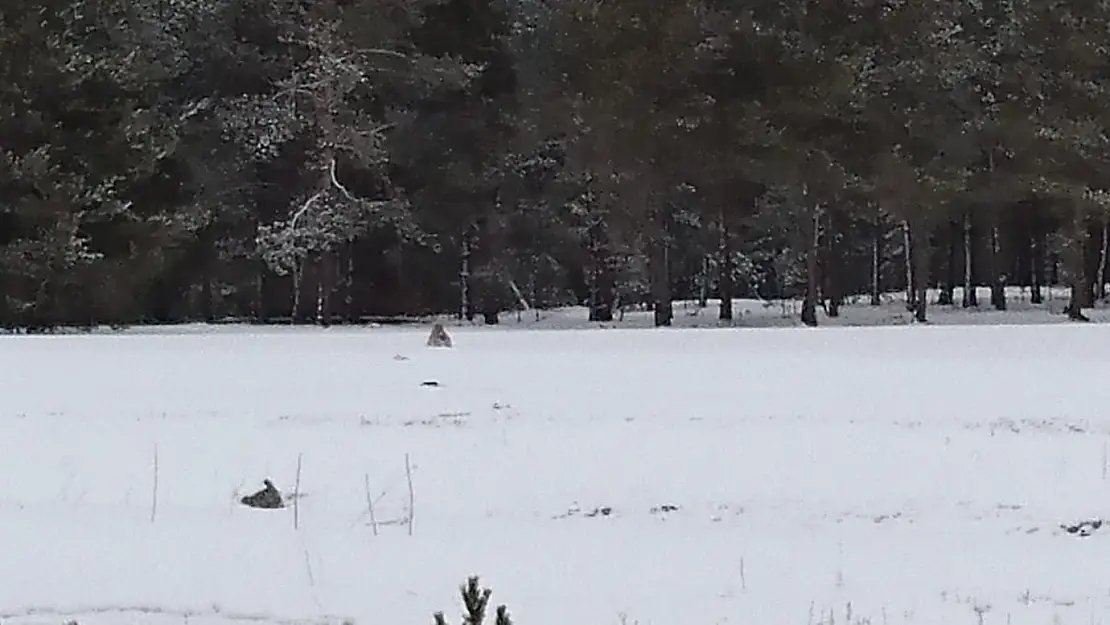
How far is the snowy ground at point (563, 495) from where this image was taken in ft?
24.8

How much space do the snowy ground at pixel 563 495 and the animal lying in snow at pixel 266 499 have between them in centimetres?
18

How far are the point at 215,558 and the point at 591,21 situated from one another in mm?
24789

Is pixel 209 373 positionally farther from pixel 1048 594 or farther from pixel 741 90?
pixel 741 90

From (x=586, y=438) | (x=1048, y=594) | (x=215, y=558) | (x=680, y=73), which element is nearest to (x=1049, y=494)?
(x=1048, y=594)

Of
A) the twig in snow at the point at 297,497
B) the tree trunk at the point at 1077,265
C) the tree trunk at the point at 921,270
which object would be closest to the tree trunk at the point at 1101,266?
the tree trunk at the point at 1077,265

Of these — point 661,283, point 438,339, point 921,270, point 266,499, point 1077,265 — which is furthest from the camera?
point 921,270

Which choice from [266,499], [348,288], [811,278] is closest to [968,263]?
[811,278]

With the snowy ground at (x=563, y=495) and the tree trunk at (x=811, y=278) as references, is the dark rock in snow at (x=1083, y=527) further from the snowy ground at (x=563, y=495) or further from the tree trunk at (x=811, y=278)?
the tree trunk at (x=811, y=278)

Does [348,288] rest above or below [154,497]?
above

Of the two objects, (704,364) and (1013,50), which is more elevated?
(1013,50)

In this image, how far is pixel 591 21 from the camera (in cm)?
3155

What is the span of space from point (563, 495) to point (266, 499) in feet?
7.10

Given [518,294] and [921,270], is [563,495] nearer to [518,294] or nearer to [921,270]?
[518,294]

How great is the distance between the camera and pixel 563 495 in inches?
402
